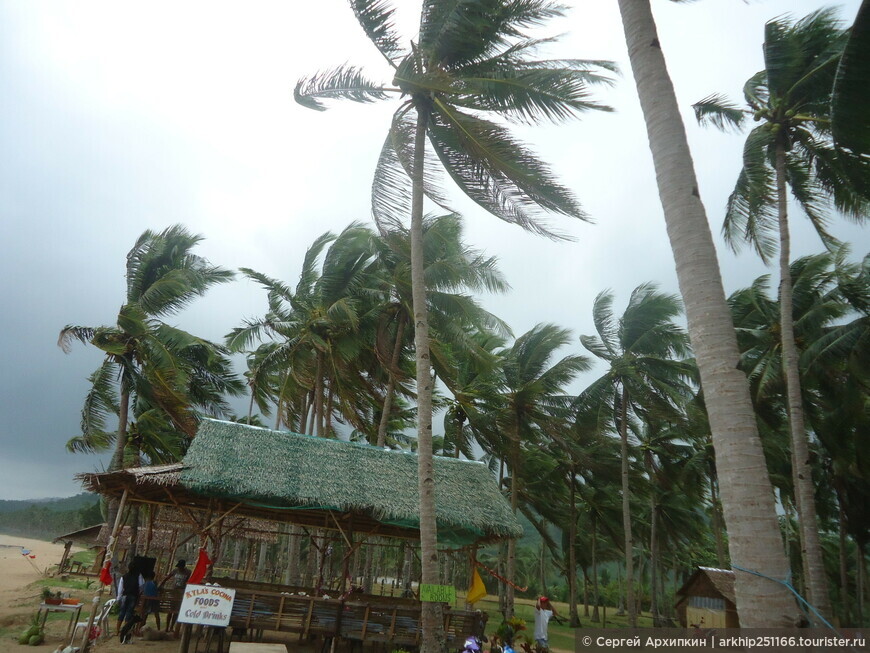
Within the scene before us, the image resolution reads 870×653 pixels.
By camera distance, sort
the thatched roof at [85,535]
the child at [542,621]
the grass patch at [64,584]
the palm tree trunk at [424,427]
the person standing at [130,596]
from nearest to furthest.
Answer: the palm tree trunk at [424,427] → the person standing at [130,596] → the child at [542,621] → the grass patch at [64,584] → the thatched roof at [85,535]

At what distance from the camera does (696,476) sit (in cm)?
2780

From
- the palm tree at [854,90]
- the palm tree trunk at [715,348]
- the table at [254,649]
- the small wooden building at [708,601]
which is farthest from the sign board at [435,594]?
the small wooden building at [708,601]

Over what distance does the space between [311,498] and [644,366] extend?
14527mm

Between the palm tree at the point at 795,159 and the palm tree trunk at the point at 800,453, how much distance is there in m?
0.02

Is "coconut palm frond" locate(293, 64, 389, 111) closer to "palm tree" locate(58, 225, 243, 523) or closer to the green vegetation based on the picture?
the green vegetation

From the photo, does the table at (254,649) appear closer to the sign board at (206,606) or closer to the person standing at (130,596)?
the sign board at (206,606)

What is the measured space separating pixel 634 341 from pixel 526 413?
4921 mm

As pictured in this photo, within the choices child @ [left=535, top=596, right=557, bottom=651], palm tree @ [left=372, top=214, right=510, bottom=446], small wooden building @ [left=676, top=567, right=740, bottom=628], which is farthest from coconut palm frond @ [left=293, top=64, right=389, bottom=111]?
small wooden building @ [left=676, top=567, right=740, bottom=628]

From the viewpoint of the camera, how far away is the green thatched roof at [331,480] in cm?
1148

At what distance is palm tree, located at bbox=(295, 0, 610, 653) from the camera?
9.38 meters

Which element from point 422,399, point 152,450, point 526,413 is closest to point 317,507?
point 422,399

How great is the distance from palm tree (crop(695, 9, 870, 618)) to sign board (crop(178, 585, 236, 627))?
1025 cm

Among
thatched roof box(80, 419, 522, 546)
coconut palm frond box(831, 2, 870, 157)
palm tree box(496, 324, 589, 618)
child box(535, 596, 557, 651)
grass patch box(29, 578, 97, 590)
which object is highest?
palm tree box(496, 324, 589, 618)

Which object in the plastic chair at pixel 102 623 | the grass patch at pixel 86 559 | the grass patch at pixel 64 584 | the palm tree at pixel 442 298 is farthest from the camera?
the grass patch at pixel 86 559
